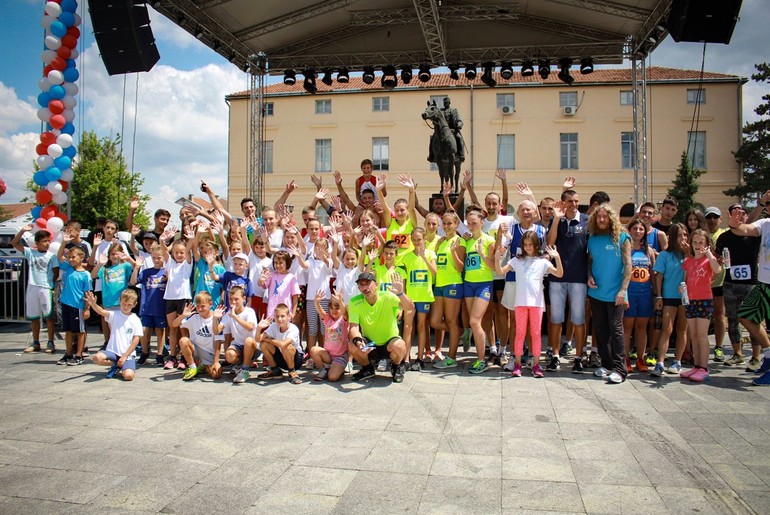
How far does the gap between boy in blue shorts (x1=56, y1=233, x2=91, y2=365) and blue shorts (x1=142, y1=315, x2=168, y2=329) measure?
2.33ft

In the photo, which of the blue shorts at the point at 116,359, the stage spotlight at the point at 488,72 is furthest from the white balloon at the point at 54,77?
the stage spotlight at the point at 488,72

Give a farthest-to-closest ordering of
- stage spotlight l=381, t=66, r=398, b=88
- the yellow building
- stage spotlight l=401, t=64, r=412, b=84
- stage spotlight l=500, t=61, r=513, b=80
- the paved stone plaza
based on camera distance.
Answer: the yellow building, stage spotlight l=381, t=66, r=398, b=88, stage spotlight l=401, t=64, r=412, b=84, stage spotlight l=500, t=61, r=513, b=80, the paved stone plaza

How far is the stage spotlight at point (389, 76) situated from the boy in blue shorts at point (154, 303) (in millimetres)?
10201

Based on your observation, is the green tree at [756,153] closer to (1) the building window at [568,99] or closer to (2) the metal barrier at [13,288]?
(1) the building window at [568,99]

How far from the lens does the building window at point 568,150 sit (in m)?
30.4

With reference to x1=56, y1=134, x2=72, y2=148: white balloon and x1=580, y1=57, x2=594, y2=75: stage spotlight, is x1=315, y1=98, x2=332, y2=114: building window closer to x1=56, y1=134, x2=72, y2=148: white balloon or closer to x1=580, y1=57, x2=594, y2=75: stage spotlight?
x1=580, y1=57, x2=594, y2=75: stage spotlight

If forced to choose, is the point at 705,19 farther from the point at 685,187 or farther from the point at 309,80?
the point at 685,187

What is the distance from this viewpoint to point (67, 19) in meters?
9.46

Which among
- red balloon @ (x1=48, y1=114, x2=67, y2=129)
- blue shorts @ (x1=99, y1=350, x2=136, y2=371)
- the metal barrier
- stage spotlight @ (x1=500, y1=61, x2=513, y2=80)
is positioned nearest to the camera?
blue shorts @ (x1=99, y1=350, x2=136, y2=371)

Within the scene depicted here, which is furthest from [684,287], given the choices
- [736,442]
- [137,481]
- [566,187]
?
[137,481]

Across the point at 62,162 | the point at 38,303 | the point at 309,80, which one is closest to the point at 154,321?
the point at 38,303

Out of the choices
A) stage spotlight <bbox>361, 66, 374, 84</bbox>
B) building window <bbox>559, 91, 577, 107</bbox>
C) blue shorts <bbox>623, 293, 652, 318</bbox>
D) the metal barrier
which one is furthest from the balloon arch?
building window <bbox>559, 91, 577, 107</bbox>

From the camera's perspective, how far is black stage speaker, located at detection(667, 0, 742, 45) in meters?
9.83

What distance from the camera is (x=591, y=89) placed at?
30.1 meters
